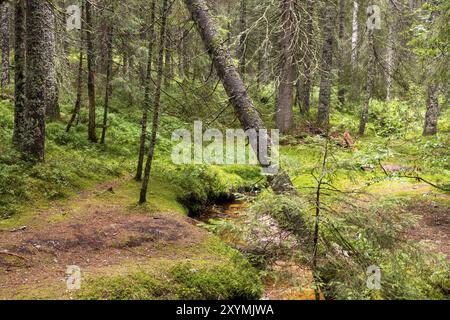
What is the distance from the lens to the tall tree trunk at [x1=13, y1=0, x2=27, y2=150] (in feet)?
29.4

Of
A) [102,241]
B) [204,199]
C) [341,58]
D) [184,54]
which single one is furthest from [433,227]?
[341,58]

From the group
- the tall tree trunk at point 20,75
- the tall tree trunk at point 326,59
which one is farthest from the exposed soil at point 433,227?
the tall tree trunk at point 20,75

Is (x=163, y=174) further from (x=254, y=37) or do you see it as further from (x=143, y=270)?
(x=254, y=37)

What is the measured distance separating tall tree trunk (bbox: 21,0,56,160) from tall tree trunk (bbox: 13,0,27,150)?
0.24 m


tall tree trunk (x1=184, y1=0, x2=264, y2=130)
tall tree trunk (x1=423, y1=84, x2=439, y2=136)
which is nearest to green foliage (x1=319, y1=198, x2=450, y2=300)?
tall tree trunk (x1=184, y1=0, x2=264, y2=130)

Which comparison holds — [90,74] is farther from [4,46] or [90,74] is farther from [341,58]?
[341,58]

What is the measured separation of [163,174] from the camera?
34.4ft

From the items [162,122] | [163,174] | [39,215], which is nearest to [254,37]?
[162,122]

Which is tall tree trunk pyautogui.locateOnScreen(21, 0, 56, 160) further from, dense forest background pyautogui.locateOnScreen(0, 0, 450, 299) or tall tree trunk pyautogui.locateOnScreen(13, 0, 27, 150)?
tall tree trunk pyautogui.locateOnScreen(13, 0, 27, 150)

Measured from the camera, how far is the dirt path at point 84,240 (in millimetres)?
5121

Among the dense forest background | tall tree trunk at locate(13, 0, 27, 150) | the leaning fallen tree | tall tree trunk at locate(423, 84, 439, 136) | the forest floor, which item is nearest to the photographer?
the dense forest background

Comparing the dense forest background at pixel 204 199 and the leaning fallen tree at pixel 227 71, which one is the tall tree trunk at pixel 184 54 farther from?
the leaning fallen tree at pixel 227 71

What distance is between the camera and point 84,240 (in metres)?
6.41
